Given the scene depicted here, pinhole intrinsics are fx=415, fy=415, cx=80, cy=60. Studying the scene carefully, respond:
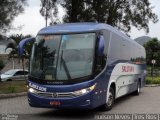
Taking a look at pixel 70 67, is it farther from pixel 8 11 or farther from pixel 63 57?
pixel 8 11

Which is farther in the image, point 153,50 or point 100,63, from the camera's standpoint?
point 153,50

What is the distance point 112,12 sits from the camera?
112 ft

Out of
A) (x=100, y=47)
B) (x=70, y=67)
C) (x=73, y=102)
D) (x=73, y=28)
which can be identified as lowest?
(x=73, y=102)

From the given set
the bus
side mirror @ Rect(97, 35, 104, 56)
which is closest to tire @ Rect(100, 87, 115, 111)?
the bus

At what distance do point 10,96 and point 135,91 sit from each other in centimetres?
686

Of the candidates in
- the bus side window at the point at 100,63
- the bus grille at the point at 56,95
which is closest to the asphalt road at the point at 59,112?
the bus grille at the point at 56,95

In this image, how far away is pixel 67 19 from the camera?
31.7 meters

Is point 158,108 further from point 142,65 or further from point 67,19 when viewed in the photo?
point 67,19

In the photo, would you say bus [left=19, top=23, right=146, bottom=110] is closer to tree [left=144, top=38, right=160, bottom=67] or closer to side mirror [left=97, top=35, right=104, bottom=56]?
side mirror [left=97, top=35, right=104, bottom=56]

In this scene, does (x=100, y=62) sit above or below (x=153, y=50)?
above

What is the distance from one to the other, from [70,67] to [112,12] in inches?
844

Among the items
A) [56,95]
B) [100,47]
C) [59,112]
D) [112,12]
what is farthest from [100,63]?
[112,12]

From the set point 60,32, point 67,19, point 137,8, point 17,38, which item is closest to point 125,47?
point 60,32

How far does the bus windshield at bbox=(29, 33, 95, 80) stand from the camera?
43.5ft
